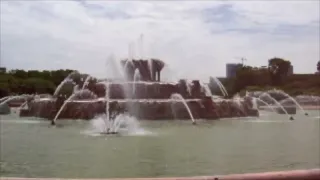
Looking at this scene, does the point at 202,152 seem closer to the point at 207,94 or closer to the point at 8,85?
the point at 8,85

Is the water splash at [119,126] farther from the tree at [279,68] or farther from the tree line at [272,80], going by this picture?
the tree at [279,68]

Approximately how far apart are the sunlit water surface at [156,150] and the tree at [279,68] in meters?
1.42

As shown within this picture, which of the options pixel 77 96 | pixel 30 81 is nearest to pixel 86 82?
pixel 77 96

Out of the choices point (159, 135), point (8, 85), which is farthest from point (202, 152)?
point (8, 85)

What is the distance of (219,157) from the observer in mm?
7348

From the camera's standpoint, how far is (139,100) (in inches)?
514

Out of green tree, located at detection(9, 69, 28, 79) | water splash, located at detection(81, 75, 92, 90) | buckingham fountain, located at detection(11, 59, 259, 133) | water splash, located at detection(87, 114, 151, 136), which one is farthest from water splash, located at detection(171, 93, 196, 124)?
green tree, located at detection(9, 69, 28, 79)

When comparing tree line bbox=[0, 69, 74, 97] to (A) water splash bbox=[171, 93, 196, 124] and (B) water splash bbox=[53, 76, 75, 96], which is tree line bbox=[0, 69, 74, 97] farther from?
(A) water splash bbox=[171, 93, 196, 124]

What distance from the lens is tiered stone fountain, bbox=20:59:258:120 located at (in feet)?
41.8

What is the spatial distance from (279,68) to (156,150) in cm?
610

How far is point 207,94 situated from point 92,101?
10.2 feet

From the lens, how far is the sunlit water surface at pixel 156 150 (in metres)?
6.11

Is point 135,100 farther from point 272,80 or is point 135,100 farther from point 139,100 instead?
point 272,80

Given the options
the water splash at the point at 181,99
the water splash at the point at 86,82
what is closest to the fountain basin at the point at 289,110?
the water splash at the point at 181,99
